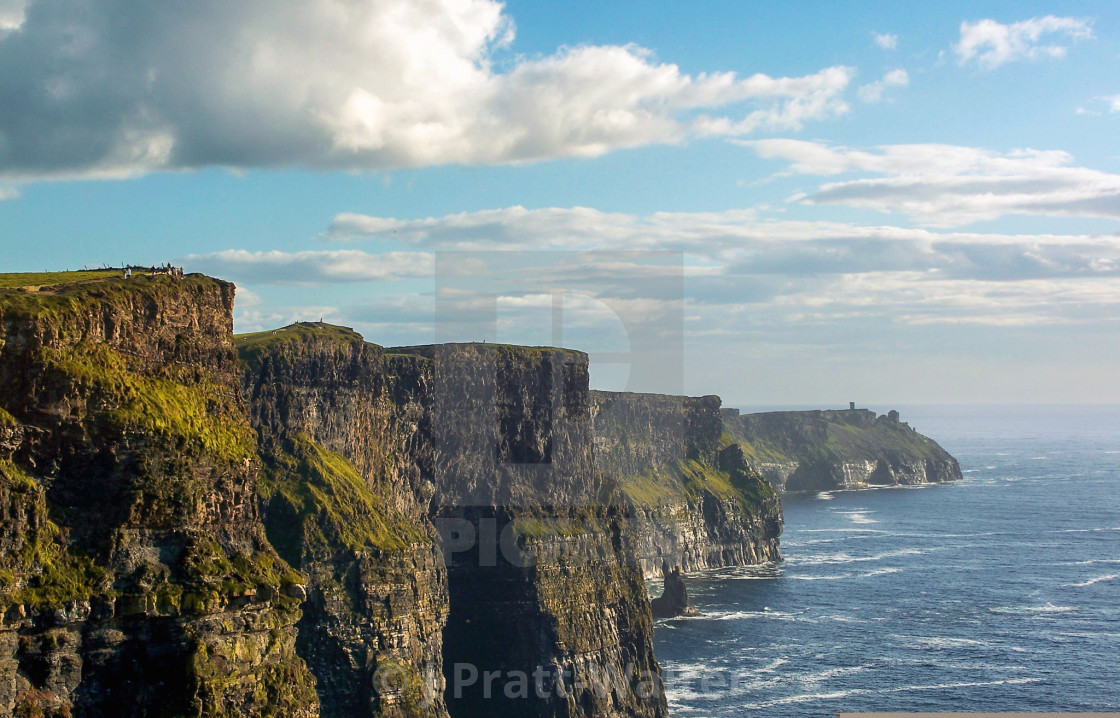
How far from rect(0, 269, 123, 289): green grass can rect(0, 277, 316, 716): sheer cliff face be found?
18.7ft

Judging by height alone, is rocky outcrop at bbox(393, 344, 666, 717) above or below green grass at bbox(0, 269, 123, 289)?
below

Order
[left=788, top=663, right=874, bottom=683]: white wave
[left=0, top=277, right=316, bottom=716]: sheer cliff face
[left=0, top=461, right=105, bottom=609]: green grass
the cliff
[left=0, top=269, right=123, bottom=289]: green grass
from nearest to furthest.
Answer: [left=0, top=461, right=105, bottom=609]: green grass, [left=0, top=277, right=316, bottom=716]: sheer cliff face, the cliff, [left=0, top=269, right=123, bottom=289]: green grass, [left=788, top=663, right=874, bottom=683]: white wave

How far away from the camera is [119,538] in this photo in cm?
7581

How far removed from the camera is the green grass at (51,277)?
8796cm

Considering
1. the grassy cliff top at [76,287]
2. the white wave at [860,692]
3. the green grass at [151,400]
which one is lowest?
the white wave at [860,692]

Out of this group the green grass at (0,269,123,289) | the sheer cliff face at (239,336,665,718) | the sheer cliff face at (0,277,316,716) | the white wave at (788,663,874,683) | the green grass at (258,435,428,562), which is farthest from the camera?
the white wave at (788,663,874,683)

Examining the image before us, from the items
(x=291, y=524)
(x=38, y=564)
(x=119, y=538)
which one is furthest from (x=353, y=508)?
(x=38, y=564)

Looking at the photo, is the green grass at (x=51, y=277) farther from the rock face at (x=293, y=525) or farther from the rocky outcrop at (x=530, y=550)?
the rocky outcrop at (x=530, y=550)

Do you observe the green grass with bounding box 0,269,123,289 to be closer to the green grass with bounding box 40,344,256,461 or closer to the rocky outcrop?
the green grass with bounding box 40,344,256,461

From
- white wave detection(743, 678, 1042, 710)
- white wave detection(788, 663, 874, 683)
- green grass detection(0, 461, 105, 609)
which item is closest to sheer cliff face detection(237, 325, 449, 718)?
green grass detection(0, 461, 105, 609)

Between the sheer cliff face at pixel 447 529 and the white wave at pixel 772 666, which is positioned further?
the white wave at pixel 772 666

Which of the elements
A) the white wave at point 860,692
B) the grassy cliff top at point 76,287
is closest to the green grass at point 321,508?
the grassy cliff top at point 76,287

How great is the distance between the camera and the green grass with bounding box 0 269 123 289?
289 ft

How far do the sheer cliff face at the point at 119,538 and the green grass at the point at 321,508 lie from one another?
1796 inches
